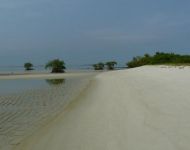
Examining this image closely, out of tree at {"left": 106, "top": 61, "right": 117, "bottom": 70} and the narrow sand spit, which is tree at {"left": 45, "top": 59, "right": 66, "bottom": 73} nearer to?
tree at {"left": 106, "top": 61, "right": 117, "bottom": 70}

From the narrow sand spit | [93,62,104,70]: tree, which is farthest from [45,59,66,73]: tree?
the narrow sand spit

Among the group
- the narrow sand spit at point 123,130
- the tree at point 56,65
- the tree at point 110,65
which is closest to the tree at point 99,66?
the tree at point 110,65

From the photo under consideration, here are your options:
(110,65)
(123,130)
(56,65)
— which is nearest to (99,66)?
(110,65)

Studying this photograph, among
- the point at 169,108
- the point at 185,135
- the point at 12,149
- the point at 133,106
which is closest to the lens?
the point at 185,135

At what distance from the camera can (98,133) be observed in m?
8.54

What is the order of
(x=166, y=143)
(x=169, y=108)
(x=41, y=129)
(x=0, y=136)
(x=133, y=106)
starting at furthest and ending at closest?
(x=133, y=106)
(x=169, y=108)
(x=41, y=129)
(x=0, y=136)
(x=166, y=143)

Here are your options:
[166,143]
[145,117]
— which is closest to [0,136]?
[145,117]

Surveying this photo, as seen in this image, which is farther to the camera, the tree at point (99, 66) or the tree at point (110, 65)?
the tree at point (110, 65)

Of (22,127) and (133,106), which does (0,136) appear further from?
(133,106)

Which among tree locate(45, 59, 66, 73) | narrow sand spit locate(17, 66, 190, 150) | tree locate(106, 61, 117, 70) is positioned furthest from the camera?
tree locate(106, 61, 117, 70)

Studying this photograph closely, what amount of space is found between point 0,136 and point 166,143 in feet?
15.0

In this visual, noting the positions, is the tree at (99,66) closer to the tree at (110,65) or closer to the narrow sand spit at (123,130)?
the tree at (110,65)

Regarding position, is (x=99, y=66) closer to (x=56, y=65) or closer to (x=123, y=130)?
(x=56, y=65)

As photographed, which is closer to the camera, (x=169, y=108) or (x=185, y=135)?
(x=185, y=135)
